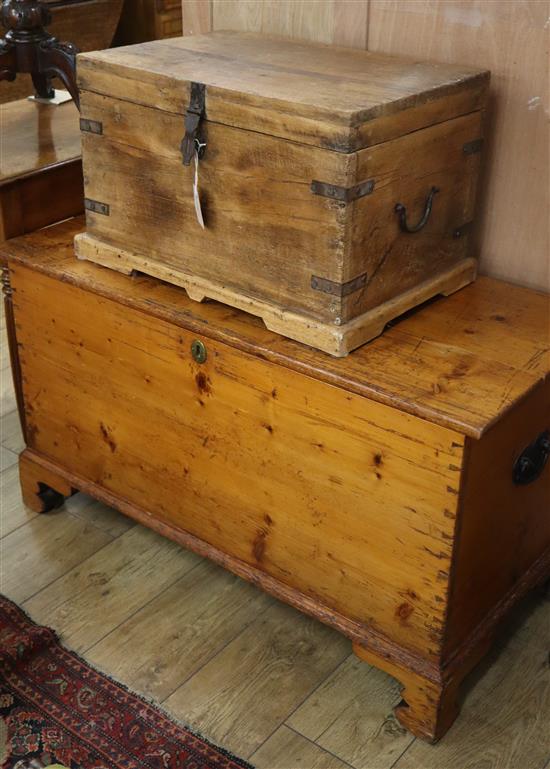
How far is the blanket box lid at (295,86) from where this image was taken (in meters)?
1.41

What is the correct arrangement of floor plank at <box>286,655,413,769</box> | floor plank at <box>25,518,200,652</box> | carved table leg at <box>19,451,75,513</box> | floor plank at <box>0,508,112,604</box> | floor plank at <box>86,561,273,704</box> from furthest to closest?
1. carved table leg at <box>19,451,75,513</box>
2. floor plank at <box>0,508,112,604</box>
3. floor plank at <box>25,518,200,652</box>
4. floor plank at <box>86,561,273,704</box>
5. floor plank at <box>286,655,413,769</box>

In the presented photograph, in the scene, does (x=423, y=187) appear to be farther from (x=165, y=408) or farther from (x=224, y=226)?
(x=165, y=408)

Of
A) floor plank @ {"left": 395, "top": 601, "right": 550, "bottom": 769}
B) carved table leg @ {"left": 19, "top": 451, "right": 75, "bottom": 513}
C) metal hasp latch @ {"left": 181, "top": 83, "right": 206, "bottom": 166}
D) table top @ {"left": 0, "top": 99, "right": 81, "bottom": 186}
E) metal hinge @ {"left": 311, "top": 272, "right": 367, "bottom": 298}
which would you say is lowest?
floor plank @ {"left": 395, "top": 601, "right": 550, "bottom": 769}

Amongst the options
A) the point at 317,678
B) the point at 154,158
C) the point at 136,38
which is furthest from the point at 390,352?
the point at 136,38

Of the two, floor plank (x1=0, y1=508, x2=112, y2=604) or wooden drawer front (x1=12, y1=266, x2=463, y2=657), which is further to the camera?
floor plank (x1=0, y1=508, x2=112, y2=604)

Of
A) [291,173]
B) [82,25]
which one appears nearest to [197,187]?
[291,173]

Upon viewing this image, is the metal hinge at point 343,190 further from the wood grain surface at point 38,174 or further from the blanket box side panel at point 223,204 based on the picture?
the wood grain surface at point 38,174

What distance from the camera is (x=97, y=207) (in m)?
1.78

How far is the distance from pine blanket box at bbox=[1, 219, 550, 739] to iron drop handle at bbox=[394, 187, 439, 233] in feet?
0.54

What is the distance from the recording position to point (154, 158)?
5.38 ft

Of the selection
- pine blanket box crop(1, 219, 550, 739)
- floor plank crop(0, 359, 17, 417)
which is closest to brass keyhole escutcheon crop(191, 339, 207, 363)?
pine blanket box crop(1, 219, 550, 739)

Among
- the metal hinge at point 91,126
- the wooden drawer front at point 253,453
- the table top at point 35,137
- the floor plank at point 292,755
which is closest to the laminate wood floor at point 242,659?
the floor plank at point 292,755

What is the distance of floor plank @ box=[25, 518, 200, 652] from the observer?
187cm

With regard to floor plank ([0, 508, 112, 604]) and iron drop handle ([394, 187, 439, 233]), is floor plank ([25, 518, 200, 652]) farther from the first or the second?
iron drop handle ([394, 187, 439, 233])
